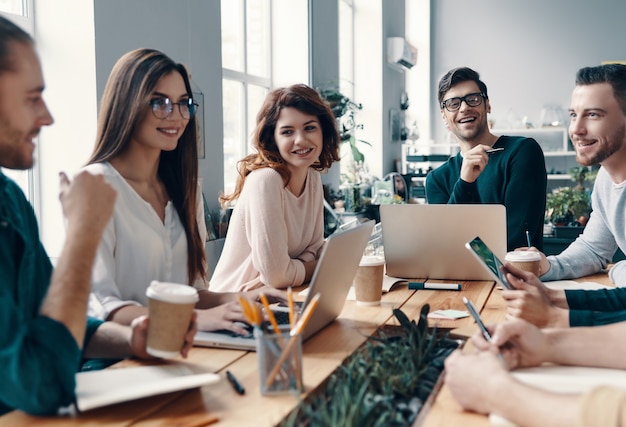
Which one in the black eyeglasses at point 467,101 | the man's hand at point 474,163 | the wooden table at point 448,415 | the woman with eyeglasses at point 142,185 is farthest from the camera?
the black eyeglasses at point 467,101

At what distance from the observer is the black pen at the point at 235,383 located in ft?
4.18

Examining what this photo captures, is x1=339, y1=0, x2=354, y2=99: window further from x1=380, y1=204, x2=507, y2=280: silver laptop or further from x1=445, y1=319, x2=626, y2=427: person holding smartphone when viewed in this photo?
x1=445, y1=319, x2=626, y2=427: person holding smartphone

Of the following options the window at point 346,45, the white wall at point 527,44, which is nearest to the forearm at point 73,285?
the window at point 346,45

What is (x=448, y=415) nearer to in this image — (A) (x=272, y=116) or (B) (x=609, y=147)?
(B) (x=609, y=147)

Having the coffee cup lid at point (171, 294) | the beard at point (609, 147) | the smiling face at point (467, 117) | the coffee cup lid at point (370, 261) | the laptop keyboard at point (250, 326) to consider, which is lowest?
the laptop keyboard at point (250, 326)

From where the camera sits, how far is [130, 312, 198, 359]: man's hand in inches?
53.9

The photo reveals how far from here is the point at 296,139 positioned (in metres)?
2.72

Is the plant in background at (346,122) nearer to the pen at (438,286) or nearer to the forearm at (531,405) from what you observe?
the pen at (438,286)

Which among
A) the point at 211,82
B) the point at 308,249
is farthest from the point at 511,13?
the point at 308,249

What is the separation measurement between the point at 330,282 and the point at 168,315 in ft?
1.47

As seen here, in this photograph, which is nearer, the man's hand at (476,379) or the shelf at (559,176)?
the man's hand at (476,379)

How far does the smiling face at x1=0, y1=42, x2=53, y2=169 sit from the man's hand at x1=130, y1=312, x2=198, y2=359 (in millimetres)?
356

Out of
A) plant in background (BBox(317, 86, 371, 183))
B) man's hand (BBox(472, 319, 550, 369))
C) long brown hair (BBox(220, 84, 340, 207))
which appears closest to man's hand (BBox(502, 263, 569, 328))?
man's hand (BBox(472, 319, 550, 369))

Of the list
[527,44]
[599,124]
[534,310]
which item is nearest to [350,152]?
[527,44]
